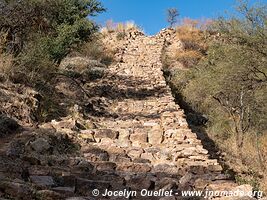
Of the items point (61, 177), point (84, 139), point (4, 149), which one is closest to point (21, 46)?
point (84, 139)

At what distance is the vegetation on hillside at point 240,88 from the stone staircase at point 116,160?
178 cm

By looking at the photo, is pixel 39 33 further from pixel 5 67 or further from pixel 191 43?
pixel 191 43

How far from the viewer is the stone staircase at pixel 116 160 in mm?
5320

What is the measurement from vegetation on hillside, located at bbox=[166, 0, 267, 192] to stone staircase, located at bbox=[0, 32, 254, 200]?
1.78 metres

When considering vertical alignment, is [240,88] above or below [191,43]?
below

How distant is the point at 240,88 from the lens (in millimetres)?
12344

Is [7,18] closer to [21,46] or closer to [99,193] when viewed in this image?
[21,46]

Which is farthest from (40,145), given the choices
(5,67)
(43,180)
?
(5,67)

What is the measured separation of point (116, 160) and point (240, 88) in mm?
6437

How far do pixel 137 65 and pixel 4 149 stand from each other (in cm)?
1353

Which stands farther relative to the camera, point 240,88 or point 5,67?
point 240,88

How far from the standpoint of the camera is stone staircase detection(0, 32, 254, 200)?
5320 mm

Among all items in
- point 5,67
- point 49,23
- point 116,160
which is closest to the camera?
point 116,160

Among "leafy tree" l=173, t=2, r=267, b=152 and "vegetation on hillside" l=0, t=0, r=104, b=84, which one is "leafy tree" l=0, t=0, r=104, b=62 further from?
"leafy tree" l=173, t=2, r=267, b=152
